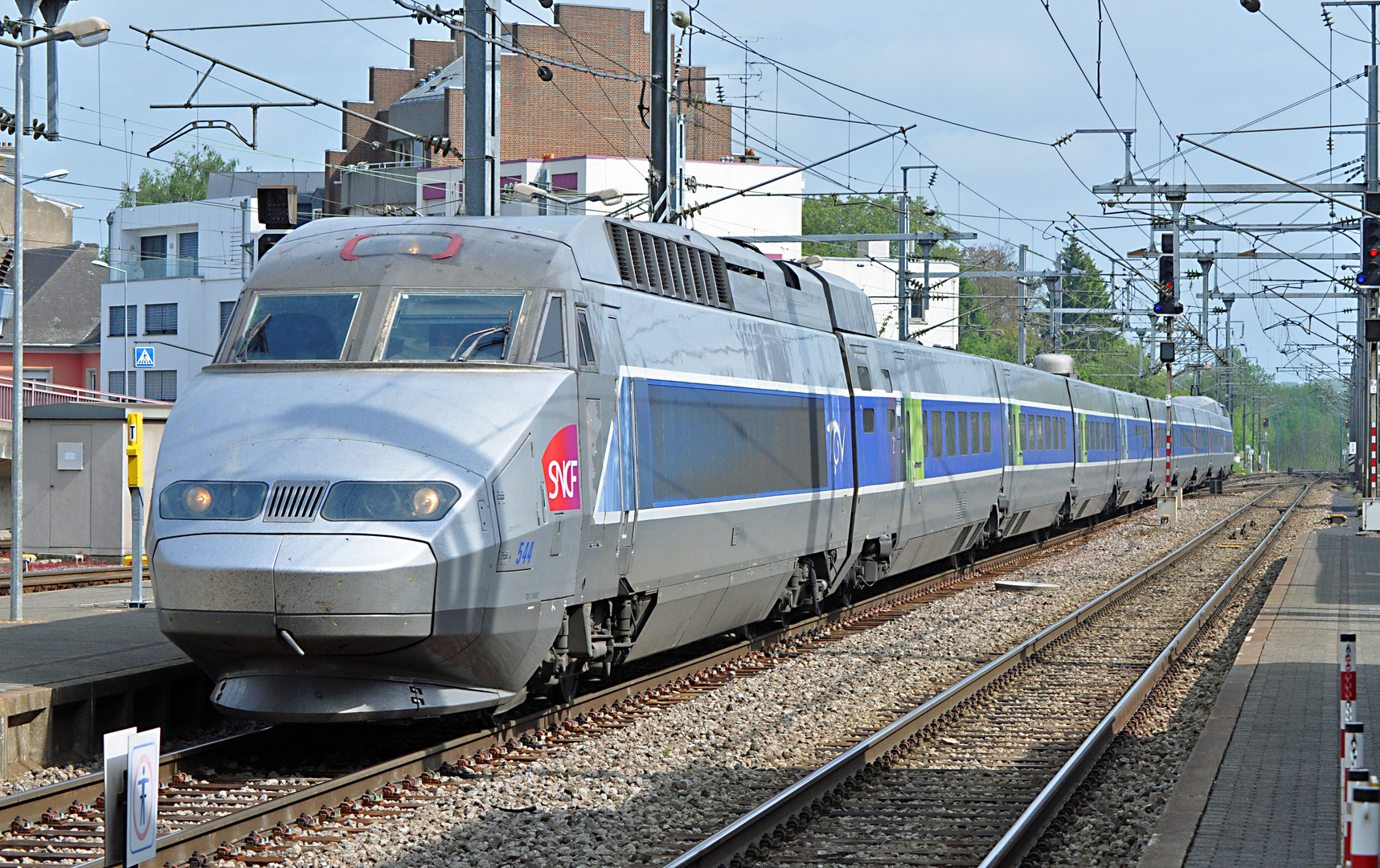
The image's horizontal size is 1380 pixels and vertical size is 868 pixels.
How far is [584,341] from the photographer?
10016 millimetres

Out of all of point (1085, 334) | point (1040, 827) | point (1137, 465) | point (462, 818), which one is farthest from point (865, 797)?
point (1085, 334)

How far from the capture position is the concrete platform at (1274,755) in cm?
736

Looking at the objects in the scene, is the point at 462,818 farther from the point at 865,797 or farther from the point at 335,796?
the point at 865,797

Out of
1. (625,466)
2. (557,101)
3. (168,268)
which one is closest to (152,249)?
(168,268)

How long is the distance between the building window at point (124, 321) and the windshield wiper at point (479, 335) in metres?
51.9

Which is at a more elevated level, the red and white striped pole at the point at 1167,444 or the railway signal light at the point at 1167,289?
the railway signal light at the point at 1167,289

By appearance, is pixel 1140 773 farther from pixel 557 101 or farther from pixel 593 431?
pixel 557 101

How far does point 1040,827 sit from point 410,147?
203 ft

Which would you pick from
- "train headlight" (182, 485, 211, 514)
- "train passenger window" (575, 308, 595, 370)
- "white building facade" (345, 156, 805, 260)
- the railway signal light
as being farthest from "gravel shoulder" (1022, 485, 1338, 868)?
"white building facade" (345, 156, 805, 260)

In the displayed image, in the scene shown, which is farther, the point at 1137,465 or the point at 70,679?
the point at 1137,465

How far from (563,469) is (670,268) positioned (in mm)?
2973

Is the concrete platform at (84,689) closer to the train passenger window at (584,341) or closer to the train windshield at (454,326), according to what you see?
the train windshield at (454,326)

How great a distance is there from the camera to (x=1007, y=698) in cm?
1248

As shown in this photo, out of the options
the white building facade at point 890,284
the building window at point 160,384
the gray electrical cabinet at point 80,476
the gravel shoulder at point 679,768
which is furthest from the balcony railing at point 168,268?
the gravel shoulder at point 679,768
